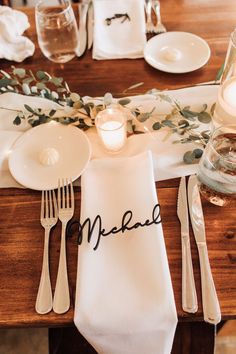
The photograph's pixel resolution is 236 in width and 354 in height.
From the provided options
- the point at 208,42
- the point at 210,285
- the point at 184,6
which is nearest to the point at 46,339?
the point at 210,285

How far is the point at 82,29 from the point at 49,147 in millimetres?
476

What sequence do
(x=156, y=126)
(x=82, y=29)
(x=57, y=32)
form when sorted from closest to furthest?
(x=156, y=126) < (x=57, y=32) < (x=82, y=29)

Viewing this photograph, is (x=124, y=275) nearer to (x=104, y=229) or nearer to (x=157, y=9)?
(x=104, y=229)

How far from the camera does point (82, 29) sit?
1.06m

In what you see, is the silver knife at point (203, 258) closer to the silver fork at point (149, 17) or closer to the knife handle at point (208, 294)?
the knife handle at point (208, 294)

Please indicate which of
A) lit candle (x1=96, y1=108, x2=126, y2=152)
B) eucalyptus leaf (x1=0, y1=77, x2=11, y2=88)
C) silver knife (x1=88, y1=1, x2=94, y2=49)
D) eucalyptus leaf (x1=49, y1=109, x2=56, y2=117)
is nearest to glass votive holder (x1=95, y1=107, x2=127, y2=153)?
lit candle (x1=96, y1=108, x2=126, y2=152)

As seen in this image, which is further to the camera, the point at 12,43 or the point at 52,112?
the point at 12,43

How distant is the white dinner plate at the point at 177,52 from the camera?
928 millimetres

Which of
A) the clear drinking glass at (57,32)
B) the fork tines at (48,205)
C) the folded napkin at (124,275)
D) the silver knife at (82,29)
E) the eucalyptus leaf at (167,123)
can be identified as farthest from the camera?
the silver knife at (82,29)

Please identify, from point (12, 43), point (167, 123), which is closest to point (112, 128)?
point (167, 123)

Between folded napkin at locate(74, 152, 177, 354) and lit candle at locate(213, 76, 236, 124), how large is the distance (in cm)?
19

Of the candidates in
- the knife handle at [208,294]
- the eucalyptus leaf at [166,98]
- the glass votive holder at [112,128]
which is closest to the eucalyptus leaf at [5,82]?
the glass votive holder at [112,128]

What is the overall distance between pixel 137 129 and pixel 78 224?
26 cm

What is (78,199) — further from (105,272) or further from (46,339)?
(46,339)
